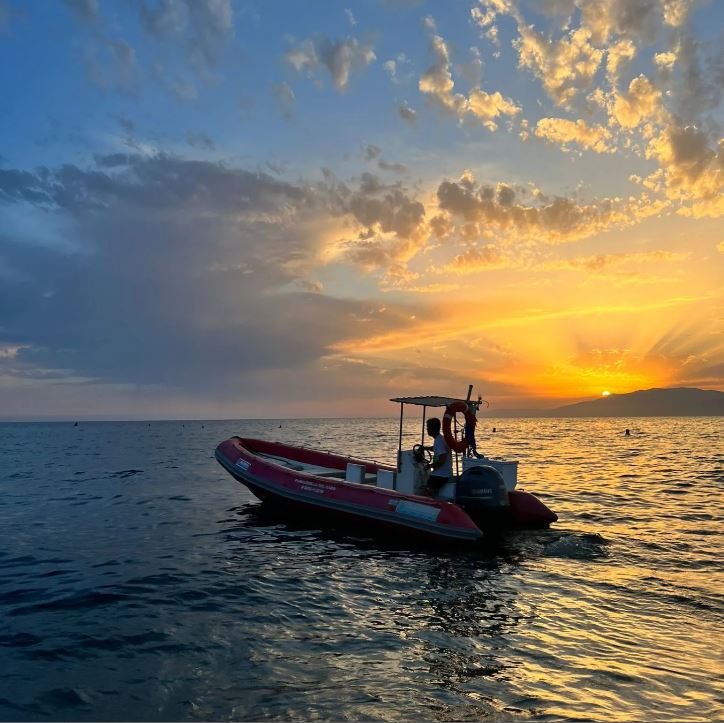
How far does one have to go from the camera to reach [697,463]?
33.7m

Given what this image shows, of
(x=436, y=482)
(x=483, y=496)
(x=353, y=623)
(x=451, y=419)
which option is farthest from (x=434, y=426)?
(x=353, y=623)

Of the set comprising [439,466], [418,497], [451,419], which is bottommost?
[418,497]

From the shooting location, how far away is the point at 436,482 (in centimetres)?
1448

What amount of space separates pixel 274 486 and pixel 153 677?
9.53 m

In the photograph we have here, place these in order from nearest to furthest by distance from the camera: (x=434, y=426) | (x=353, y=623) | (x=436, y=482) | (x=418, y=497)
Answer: (x=353, y=623) → (x=418, y=497) → (x=434, y=426) → (x=436, y=482)

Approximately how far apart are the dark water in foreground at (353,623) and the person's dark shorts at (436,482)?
220 centimetres

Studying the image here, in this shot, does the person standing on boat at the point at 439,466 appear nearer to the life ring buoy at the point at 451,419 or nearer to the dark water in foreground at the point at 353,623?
the life ring buoy at the point at 451,419

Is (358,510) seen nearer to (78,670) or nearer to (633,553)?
(633,553)

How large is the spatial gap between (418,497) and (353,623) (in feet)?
18.7

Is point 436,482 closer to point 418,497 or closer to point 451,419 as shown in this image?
point 418,497

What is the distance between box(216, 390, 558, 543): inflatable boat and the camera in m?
12.7

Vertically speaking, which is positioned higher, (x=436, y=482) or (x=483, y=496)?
(x=436, y=482)

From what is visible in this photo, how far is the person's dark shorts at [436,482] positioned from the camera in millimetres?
14383

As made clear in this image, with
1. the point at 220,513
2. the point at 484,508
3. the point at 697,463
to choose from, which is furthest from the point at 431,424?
the point at 697,463
